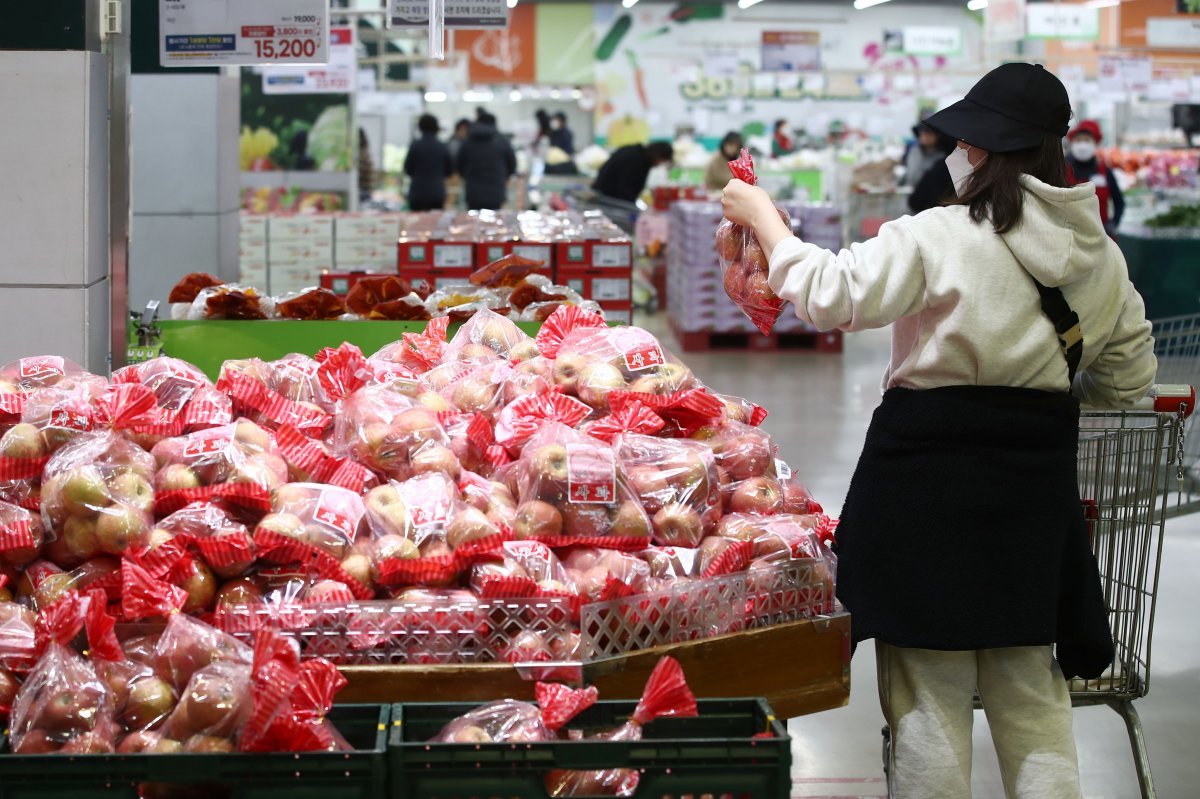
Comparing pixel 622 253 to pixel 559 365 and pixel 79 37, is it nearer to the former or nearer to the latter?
pixel 79 37

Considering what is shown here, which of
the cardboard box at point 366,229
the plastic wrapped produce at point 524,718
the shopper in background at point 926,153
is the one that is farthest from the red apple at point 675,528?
the shopper in background at point 926,153

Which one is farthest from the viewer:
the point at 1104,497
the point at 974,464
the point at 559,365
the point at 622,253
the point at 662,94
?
the point at 662,94

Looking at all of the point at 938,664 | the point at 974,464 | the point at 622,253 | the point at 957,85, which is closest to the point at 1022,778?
the point at 938,664

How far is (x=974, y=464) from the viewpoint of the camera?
2.37m

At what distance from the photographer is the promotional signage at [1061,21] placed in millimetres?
17062

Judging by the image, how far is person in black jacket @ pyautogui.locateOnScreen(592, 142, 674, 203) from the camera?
1230 cm

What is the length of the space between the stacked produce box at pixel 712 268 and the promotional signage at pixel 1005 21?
22.1 ft

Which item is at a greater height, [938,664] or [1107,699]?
[938,664]

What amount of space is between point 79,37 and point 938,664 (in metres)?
2.89

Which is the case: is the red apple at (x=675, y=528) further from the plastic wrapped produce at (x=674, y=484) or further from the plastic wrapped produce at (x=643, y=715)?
the plastic wrapped produce at (x=643, y=715)

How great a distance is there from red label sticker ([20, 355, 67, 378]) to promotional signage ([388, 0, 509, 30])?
3285mm

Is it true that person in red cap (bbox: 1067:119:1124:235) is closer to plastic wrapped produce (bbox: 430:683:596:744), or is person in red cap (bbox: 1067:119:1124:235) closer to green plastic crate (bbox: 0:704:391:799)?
plastic wrapped produce (bbox: 430:683:596:744)

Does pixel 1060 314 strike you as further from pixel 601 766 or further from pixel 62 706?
pixel 62 706

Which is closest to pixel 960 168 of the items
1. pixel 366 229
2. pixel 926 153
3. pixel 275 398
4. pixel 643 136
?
pixel 275 398
